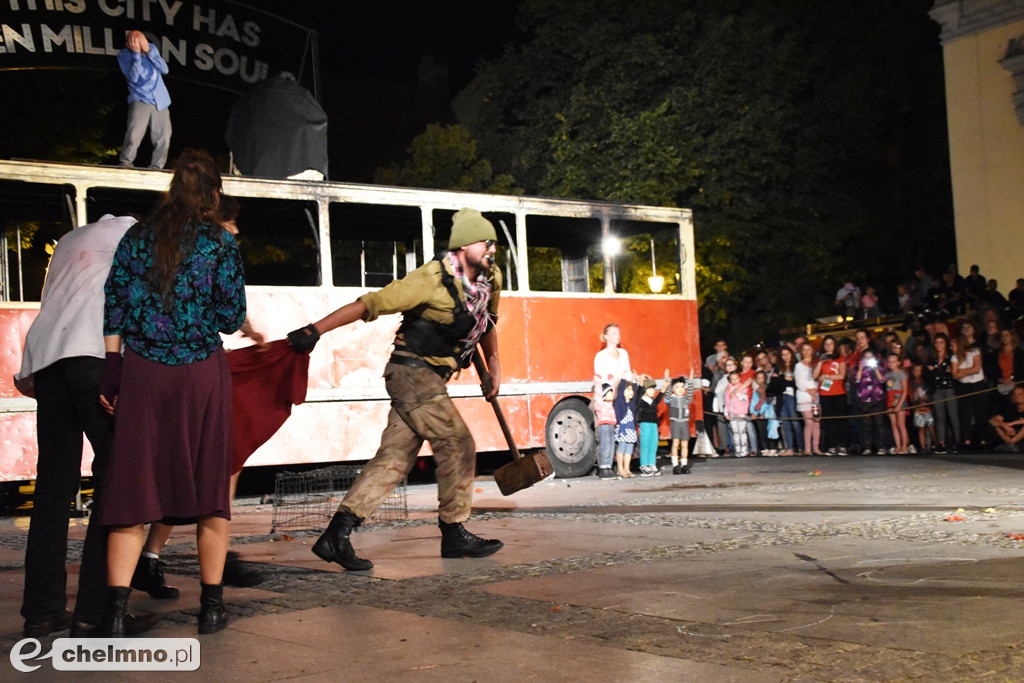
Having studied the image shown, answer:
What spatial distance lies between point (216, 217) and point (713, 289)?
24.5 metres

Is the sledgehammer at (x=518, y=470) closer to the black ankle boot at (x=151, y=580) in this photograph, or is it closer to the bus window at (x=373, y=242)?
the black ankle boot at (x=151, y=580)

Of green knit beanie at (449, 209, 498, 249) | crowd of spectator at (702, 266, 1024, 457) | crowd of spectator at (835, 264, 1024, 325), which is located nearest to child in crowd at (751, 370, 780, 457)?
crowd of spectator at (702, 266, 1024, 457)

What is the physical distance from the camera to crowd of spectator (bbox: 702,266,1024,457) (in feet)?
51.6

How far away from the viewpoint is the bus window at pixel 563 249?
15227 mm

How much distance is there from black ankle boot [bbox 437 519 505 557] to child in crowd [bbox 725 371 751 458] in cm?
1163

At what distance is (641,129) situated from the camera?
93.8 feet

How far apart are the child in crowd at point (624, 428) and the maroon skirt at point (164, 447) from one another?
391 inches

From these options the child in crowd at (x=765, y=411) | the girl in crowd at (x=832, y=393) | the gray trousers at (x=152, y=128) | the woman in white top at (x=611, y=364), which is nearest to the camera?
the gray trousers at (x=152, y=128)

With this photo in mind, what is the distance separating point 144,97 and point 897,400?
1066 centimetres

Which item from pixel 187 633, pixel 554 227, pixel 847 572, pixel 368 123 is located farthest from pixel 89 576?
pixel 368 123

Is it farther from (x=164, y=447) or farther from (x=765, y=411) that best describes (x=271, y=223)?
(x=164, y=447)

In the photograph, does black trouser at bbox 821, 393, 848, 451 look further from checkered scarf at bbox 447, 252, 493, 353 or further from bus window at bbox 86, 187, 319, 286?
checkered scarf at bbox 447, 252, 493, 353

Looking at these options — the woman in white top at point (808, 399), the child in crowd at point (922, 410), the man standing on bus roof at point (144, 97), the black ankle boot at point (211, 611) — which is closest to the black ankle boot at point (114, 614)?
the black ankle boot at point (211, 611)

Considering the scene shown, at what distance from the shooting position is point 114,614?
14.7 ft
